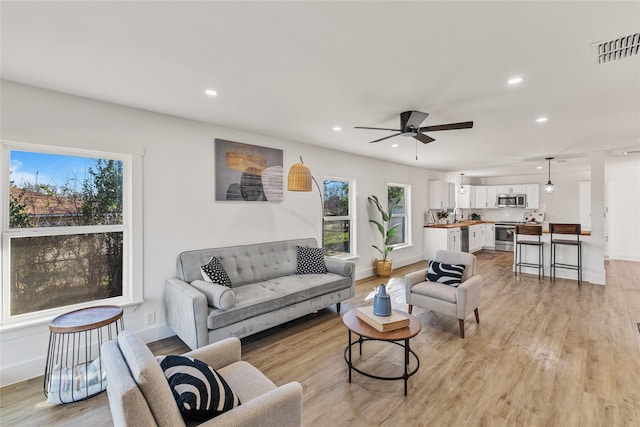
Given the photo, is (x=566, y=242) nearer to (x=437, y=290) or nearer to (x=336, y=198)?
(x=437, y=290)

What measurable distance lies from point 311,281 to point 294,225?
118 cm

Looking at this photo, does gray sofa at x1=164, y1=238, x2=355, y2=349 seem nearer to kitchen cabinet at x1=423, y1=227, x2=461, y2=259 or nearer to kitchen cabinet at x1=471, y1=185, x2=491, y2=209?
kitchen cabinet at x1=423, y1=227, x2=461, y2=259

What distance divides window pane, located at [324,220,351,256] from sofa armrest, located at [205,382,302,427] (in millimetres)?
3822

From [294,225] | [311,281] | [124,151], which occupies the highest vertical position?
[124,151]

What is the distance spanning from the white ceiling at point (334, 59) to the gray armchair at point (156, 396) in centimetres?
178

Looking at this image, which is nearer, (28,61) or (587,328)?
(28,61)

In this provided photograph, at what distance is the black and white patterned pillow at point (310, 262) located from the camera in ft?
13.4

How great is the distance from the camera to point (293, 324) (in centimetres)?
363

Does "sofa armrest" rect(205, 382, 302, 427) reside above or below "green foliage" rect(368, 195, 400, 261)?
below

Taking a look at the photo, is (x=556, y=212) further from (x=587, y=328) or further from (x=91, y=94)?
(x=91, y=94)

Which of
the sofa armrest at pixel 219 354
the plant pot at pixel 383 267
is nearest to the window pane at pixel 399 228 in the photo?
the plant pot at pixel 383 267

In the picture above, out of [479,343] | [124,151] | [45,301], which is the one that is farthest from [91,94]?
[479,343]

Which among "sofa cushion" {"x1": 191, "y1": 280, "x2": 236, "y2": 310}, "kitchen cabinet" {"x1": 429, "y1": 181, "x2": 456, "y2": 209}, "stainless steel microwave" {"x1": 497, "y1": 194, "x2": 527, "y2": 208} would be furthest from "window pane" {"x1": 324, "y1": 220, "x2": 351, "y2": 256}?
"stainless steel microwave" {"x1": 497, "y1": 194, "x2": 527, "y2": 208}

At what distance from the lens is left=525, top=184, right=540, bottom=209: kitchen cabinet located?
8.66 metres
